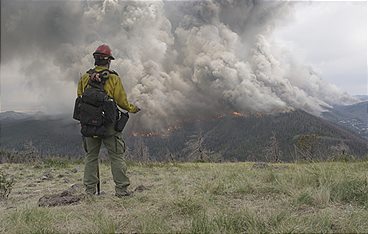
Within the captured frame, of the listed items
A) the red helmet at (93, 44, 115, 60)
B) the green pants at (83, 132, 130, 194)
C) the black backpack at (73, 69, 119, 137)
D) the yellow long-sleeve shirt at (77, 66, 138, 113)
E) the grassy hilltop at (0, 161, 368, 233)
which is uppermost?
the red helmet at (93, 44, 115, 60)

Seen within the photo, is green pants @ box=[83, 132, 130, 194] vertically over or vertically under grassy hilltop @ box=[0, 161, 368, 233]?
over

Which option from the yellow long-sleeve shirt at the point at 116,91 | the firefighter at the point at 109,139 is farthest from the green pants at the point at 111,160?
the yellow long-sleeve shirt at the point at 116,91

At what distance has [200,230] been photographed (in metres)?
2.91

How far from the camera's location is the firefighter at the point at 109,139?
5469 millimetres

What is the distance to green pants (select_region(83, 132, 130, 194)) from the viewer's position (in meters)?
5.49

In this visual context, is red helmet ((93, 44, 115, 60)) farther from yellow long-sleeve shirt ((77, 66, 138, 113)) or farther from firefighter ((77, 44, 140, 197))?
yellow long-sleeve shirt ((77, 66, 138, 113))

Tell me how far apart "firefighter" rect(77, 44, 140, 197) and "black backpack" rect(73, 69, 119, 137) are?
0.38 feet

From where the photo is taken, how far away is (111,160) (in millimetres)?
5582

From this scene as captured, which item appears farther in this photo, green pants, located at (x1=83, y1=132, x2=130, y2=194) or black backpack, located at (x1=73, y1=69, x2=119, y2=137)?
green pants, located at (x1=83, y1=132, x2=130, y2=194)

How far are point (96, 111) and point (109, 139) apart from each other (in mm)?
558

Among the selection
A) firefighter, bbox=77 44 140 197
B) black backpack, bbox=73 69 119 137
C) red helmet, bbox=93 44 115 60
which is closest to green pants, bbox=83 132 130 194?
firefighter, bbox=77 44 140 197

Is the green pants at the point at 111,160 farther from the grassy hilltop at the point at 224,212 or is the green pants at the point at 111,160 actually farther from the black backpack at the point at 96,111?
the grassy hilltop at the point at 224,212

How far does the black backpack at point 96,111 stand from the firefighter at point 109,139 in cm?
11

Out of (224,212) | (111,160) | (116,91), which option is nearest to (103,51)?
(116,91)
